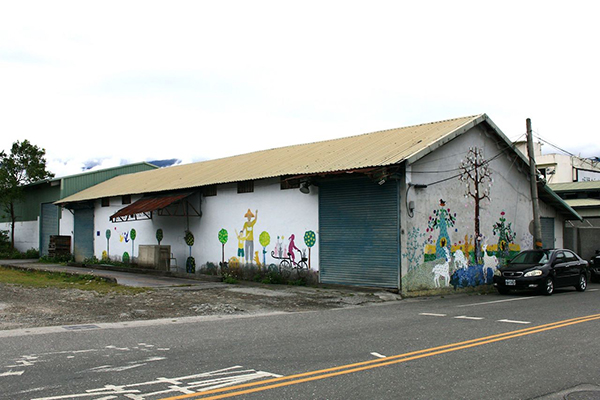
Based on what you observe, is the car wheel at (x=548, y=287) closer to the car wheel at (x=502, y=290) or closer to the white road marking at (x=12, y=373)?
the car wheel at (x=502, y=290)

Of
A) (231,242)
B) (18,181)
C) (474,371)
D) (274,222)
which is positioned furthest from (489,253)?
(18,181)

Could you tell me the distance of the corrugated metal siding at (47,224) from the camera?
38094mm

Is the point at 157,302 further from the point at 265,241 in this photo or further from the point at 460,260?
the point at 460,260

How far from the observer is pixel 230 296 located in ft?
54.6

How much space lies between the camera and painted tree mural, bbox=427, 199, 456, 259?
1936 cm

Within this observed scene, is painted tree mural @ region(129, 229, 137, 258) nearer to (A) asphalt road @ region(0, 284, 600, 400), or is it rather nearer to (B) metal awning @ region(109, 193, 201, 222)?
(B) metal awning @ region(109, 193, 201, 222)

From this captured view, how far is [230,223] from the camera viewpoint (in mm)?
24016

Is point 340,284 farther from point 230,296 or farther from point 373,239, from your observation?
point 230,296

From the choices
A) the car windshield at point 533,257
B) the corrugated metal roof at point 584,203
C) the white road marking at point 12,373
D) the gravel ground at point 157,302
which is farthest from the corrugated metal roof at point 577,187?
the white road marking at point 12,373

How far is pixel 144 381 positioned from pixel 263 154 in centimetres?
2221

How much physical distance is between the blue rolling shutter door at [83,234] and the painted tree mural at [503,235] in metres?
23.1

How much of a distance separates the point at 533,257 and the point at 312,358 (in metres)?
14.2

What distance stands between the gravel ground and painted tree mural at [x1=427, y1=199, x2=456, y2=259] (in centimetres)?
311

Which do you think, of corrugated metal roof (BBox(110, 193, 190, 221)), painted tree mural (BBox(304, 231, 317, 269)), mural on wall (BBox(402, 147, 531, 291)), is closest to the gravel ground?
painted tree mural (BBox(304, 231, 317, 269))
